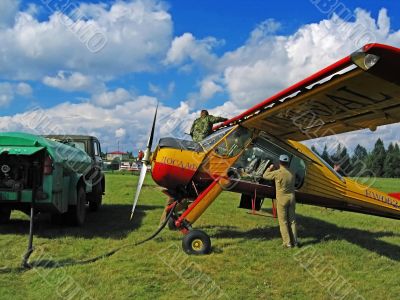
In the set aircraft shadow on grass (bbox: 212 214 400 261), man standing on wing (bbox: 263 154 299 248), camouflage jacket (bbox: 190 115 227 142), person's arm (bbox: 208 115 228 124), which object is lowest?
aircraft shadow on grass (bbox: 212 214 400 261)

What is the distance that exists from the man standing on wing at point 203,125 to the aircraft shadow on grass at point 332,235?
85.4 inches

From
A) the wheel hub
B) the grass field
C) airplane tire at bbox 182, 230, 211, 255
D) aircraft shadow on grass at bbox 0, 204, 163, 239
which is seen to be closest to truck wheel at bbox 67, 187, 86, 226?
aircraft shadow on grass at bbox 0, 204, 163, 239

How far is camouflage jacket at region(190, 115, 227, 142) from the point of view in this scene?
32.2 ft

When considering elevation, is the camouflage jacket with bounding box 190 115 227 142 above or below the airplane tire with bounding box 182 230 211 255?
above

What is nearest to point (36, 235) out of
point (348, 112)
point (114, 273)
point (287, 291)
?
point (114, 273)

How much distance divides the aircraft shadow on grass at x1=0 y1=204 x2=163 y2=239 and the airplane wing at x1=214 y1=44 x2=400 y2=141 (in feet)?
10.3

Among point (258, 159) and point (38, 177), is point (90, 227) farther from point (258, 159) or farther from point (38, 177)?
point (258, 159)

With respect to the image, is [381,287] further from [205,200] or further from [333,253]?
[205,200]

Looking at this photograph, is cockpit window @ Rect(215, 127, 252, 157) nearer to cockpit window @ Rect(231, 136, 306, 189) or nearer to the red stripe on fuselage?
cockpit window @ Rect(231, 136, 306, 189)

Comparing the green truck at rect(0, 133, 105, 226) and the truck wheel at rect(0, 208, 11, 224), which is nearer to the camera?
the green truck at rect(0, 133, 105, 226)

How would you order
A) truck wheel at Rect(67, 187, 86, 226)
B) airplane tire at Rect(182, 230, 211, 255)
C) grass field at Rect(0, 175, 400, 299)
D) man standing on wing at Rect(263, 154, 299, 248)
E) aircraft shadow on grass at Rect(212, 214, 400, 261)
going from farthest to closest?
truck wheel at Rect(67, 187, 86, 226) < aircraft shadow on grass at Rect(212, 214, 400, 261) < man standing on wing at Rect(263, 154, 299, 248) < airplane tire at Rect(182, 230, 211, 255) < grass field at Rect(0, 175, 400, 299)

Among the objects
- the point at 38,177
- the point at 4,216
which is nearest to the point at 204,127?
the point at 38,177

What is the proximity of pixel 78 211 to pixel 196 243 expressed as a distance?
3343 millimetres

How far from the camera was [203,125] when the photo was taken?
388 inches
